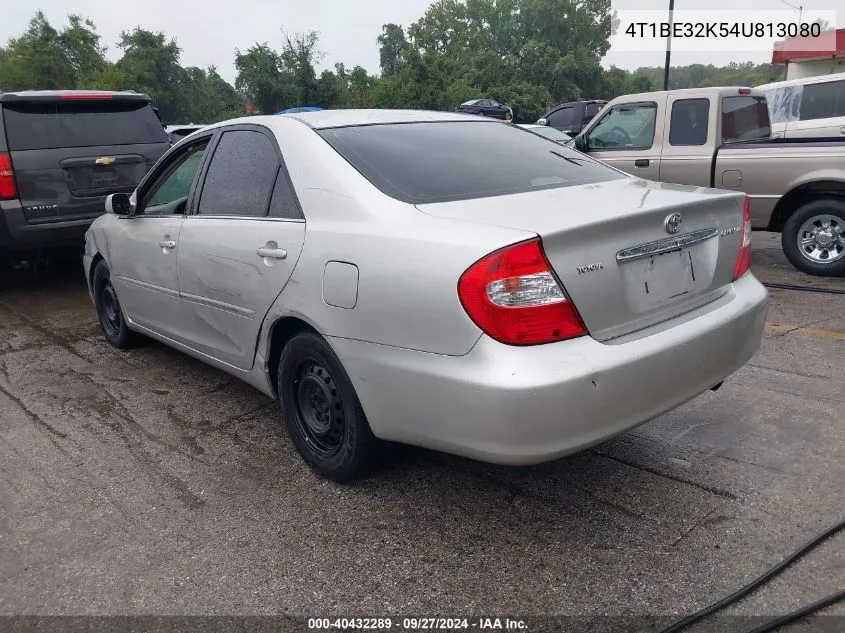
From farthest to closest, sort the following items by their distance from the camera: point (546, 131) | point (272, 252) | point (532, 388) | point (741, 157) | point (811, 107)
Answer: point (811, 107) < point (546, 131) < point (741, 157) < point (272, 252) < point (532, 388)

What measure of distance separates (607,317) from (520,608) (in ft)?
3.33

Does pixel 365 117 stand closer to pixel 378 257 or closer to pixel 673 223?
pixel 378 257

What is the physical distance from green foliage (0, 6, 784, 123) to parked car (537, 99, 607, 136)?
79.2ft

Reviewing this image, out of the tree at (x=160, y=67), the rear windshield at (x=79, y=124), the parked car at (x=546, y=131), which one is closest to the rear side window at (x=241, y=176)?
the parked car at (x=546, y=131)

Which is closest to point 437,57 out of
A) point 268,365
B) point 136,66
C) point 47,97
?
point 136,66

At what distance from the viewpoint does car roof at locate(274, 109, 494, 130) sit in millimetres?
3549

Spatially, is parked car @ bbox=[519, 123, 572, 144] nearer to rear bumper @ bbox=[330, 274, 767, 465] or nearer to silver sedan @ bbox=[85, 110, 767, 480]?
silver sedan @ bbox=[85, 110, 767, 480]

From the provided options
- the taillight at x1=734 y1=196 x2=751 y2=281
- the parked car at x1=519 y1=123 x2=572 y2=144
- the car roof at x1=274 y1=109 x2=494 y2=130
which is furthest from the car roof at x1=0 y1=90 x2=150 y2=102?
the taillight at x1=734 y1=196 x2=751 y2=281

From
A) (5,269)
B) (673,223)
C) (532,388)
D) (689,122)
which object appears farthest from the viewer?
(689,122)

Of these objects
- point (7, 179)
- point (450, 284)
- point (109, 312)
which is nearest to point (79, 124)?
point (7, 179)

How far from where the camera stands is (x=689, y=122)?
783 cm

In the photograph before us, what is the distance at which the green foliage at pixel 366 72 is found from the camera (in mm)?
43406

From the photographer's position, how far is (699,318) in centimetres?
288

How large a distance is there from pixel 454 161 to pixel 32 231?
4974 mm
